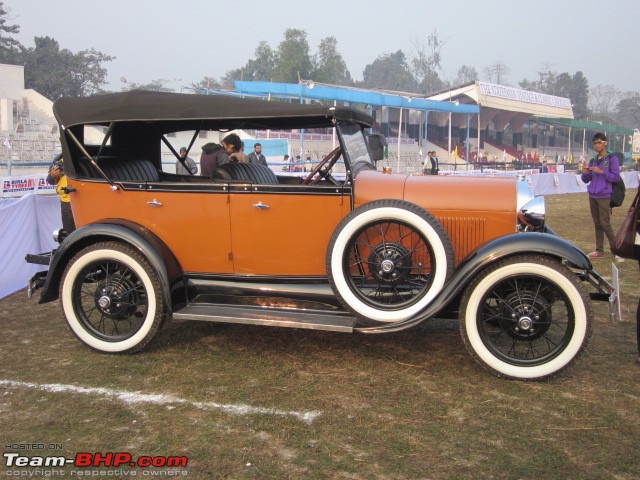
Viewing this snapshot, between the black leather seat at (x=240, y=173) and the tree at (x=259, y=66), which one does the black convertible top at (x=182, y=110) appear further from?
the tree at (x=259, y=66)

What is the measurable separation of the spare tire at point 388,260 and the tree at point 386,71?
105610 millimetres

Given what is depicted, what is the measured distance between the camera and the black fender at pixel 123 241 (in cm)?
421

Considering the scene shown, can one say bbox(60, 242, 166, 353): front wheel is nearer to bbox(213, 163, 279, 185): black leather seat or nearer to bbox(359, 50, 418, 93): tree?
bbox(213, 163, 279, 185): black leather seat

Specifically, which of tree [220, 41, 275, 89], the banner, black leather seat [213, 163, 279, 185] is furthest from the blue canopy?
tree [220, 41, 275, 89]

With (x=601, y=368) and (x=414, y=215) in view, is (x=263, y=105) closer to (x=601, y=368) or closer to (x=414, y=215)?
(x=414, y=215)

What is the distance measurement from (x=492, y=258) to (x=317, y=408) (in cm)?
147

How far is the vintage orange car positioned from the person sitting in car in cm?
107

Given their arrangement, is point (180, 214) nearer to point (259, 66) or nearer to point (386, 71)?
point (259, 66)

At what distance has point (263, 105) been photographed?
4.14 metres

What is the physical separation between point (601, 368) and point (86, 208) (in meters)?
4.10

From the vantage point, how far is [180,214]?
4.41 metres

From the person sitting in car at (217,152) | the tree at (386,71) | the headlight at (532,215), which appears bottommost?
the headlight at (532,215)

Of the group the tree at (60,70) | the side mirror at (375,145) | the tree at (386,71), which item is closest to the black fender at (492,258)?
the side mirror at (375,145)

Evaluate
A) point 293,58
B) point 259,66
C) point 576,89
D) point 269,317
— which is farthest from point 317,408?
point 576,89
